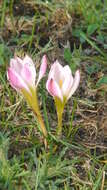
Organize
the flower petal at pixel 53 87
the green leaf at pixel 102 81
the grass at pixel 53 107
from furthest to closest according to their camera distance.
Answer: the green leaf at pixel 102 81
the grass at pixel 53 107
the flower petal at pixel 53 87

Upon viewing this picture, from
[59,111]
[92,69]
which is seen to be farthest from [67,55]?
[59,111]

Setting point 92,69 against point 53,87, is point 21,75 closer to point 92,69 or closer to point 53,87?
point 53,87

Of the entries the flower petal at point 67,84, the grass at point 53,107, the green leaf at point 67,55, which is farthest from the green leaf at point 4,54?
the flower petal at point 67,84

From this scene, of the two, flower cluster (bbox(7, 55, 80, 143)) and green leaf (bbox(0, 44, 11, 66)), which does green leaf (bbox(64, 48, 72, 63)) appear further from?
flower cluster (bbox(7, 55, 80, 143))

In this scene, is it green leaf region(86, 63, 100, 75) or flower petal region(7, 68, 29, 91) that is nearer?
flower petal region(7, 68, 29, 91)

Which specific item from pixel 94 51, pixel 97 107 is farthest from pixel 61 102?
pixel 94 51

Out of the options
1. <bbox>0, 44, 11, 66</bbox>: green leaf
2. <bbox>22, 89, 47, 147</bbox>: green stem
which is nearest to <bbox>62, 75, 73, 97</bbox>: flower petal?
<bbox>22, 89, 47, 147</bbox>: green stem

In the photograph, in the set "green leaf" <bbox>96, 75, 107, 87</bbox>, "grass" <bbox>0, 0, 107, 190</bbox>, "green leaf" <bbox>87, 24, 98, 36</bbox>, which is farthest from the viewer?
"green leaf" <bbox>87, 24, 98, 36</bbox>

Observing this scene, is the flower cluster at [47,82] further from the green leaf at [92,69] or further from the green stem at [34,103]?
the green leaf at [92,69]
